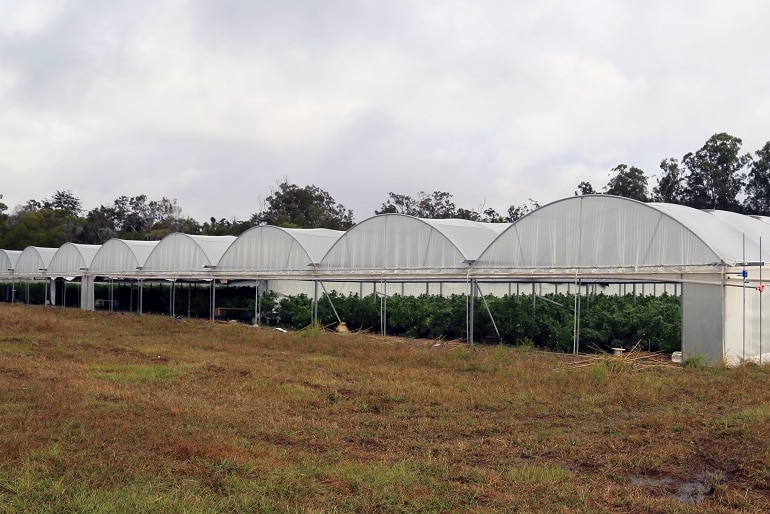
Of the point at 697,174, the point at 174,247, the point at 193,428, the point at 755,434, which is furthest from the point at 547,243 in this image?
the point at 697,174

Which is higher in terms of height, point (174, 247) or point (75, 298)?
point (174, 247)

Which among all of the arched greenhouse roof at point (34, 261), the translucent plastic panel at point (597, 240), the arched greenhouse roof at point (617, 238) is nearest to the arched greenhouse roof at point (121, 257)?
the arched greenhouse roof at point (34, 261)

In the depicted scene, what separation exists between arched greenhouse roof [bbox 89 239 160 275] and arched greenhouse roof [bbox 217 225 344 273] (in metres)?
7.79

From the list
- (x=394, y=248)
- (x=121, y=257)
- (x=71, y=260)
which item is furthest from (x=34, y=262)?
(x=394, y=248)

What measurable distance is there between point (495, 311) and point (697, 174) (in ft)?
107

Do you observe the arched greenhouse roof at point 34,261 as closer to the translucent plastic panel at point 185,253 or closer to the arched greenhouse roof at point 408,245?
the translucent plastic panel at point 185,253

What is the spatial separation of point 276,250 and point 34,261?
24753 millimetres

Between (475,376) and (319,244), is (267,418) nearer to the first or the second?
(475,376)

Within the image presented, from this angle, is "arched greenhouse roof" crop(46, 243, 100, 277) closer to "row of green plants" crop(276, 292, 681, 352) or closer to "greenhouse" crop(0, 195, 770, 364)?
"greenhouse" crop(0, 195, 770, 364)

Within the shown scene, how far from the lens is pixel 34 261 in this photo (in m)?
45.9

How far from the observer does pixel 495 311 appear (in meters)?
21.7

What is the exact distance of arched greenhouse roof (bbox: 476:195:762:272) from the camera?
54.1ft

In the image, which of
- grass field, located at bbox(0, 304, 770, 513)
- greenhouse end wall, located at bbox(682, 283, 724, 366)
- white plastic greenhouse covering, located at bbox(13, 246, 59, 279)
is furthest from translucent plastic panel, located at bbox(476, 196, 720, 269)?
white plastic greenhouse covering, located at bbox(13, 246, 59, 279)

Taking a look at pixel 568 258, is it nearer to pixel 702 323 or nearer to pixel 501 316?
pixel 501 316
